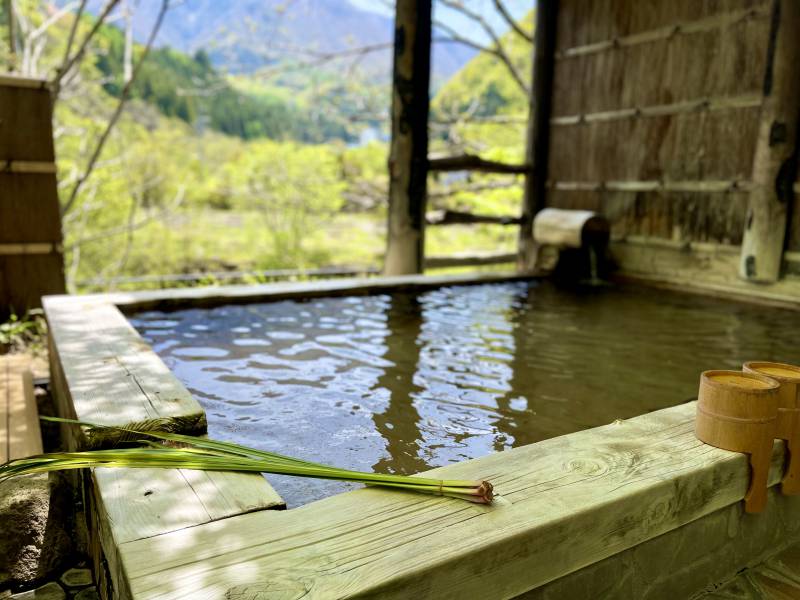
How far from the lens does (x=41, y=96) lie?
3.89 m

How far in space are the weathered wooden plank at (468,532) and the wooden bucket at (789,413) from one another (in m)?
0.20

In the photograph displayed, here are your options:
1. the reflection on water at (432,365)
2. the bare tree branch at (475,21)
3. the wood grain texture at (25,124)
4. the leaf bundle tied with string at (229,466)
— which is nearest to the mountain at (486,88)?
the bare tree branch at (475,21)

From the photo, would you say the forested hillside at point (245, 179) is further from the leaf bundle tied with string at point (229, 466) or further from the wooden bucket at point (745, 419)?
the leaf bundle tied with string at point (229, 466)

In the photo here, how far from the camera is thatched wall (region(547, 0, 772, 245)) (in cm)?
498

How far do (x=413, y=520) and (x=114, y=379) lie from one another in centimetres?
135

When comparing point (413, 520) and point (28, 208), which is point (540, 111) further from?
point (413, 520)

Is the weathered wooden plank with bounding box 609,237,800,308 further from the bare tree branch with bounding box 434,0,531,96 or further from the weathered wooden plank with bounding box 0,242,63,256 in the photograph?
the weathered wooden plank with bounding box 0,242,63,256

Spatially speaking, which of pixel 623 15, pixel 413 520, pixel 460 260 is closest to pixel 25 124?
pixel 413 520

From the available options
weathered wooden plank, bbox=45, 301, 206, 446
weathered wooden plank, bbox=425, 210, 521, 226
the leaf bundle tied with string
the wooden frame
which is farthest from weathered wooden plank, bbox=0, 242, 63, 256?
weathered wooden plank, bbox=425, 210, 521, 226

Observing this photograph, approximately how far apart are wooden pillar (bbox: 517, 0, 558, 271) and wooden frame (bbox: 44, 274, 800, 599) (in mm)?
5244

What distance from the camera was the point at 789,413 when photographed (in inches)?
66.2

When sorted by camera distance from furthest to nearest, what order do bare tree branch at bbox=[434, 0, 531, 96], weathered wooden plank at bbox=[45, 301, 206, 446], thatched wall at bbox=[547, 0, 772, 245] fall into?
bare tree branch at bbox=[434, 0, 531, 96] < thatched wall at bbox=[547, 0, 772, 245] < weathered wooden plank at bbox=[45, 301, 206, 446]

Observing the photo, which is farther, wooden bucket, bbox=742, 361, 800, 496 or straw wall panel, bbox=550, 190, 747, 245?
straw wall panel, bbox=550, 190, 747, 245

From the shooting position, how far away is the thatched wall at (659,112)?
16.3 feet
